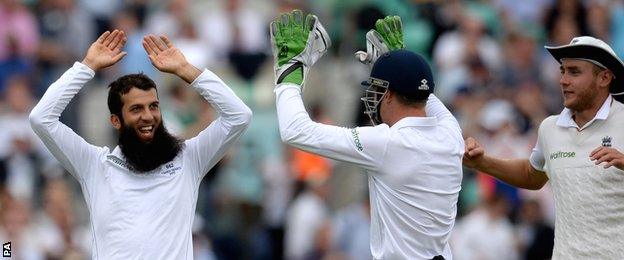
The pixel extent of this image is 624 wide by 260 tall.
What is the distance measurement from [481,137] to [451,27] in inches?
77.3

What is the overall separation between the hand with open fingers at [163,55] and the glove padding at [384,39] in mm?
1162

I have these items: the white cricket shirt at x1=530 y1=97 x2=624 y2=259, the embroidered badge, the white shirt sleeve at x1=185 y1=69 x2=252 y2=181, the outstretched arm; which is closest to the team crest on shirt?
the white cricket shirt at x1=530 y1=97 x2=624 y2=259

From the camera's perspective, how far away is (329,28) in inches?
773

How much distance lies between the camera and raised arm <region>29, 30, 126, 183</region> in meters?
9.84

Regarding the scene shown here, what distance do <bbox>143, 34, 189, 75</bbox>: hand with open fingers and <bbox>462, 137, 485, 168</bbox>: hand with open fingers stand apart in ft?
6.36

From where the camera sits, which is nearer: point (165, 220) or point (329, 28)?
point (165, 220)

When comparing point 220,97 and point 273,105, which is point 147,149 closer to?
point 220,97

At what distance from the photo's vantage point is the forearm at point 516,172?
432 inches

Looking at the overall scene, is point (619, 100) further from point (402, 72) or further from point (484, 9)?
point (484, 9)

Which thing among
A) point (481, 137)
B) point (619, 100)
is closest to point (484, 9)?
point (481, 137)

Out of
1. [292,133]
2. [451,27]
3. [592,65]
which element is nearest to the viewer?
[292,133]

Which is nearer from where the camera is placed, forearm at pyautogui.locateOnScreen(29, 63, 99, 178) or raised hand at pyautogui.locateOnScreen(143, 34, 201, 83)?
forearm at pyautogui.locateOnScreen(29, 63, 99, 178)

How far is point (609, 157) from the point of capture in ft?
32.1

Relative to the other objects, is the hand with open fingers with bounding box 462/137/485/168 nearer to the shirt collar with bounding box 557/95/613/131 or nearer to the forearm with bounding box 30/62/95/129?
the shirt collar with bounding box 557/95/613/131
